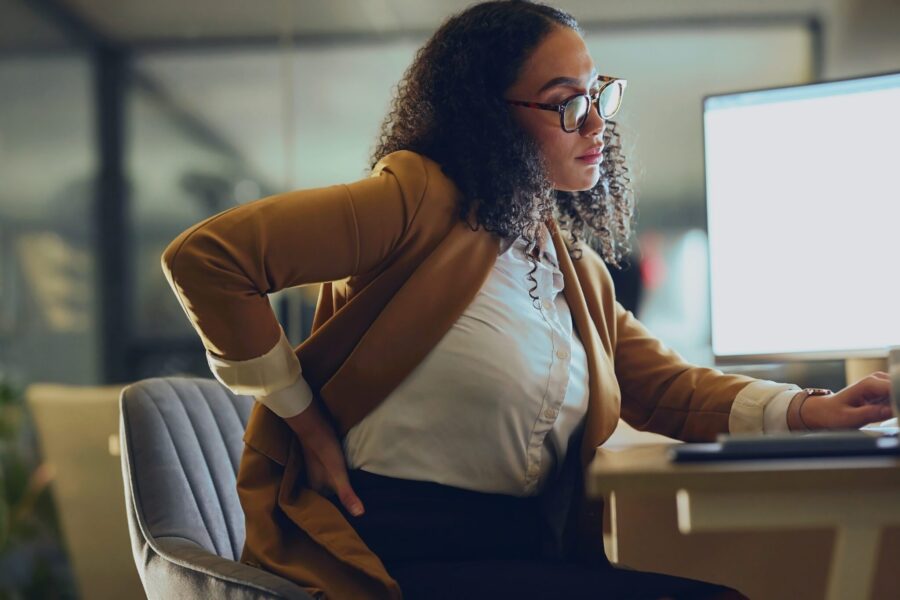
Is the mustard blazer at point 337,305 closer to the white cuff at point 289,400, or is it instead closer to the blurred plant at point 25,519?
the white cuff at point 289,400

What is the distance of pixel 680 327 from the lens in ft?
11.2

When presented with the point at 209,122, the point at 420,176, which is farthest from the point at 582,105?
the point at 209,122

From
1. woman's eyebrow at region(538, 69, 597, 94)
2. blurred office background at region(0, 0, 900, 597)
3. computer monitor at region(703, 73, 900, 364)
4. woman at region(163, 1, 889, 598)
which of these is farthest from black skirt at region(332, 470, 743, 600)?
blurred office background at region(0, 0, 900, 597)

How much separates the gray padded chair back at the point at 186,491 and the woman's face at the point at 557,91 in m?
0.59

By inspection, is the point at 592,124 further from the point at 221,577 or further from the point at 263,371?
the point at 221,577

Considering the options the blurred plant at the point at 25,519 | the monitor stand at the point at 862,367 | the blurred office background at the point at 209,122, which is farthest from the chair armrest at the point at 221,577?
the blurred office background at the point at 209,122

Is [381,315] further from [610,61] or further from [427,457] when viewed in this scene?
[610,61]

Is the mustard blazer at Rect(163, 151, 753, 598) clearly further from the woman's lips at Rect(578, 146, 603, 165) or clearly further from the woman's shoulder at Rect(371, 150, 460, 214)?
the woman's lips at Rect(578, 146, 603, 165)

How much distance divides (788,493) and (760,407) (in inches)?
25.3

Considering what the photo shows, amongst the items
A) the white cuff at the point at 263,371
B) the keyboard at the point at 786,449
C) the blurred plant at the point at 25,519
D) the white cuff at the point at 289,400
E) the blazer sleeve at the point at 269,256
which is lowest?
the blurred plant at the point at 25,519

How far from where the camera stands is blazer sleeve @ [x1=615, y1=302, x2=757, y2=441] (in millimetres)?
1374

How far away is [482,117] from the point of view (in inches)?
51.3

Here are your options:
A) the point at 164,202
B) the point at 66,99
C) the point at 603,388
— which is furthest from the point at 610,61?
the point at 603,388

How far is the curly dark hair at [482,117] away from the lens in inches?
49.2
